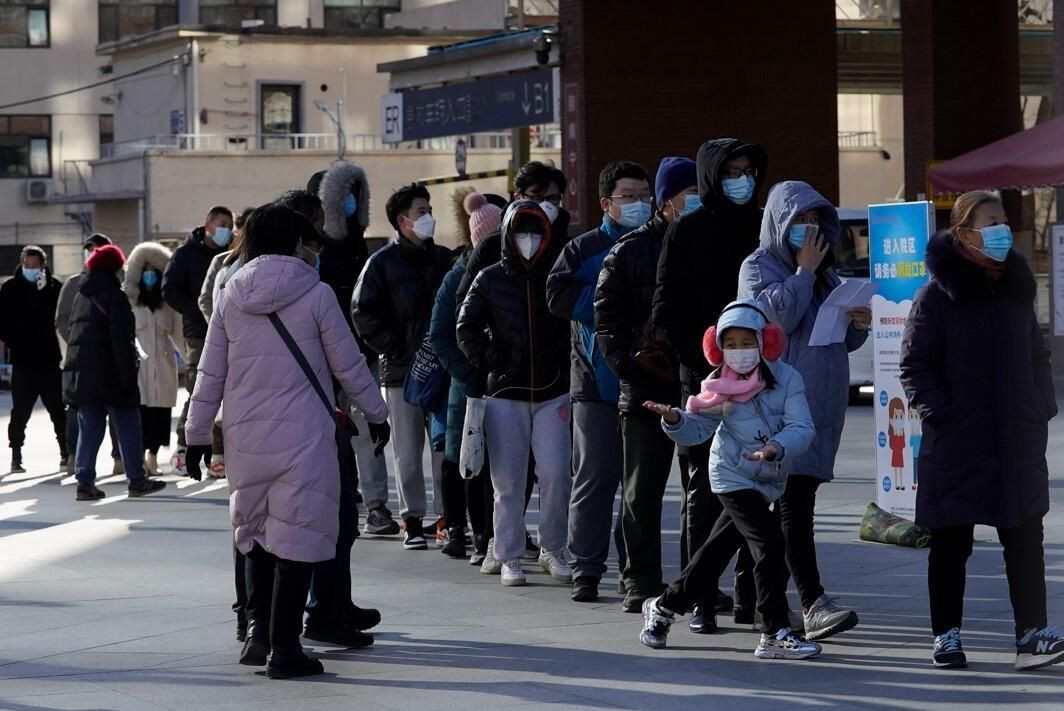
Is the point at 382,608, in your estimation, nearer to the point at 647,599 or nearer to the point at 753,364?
the point at 647,599

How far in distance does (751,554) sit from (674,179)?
74.1 inches

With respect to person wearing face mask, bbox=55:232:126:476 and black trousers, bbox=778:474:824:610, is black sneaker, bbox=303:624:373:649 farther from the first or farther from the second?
person wearing face mask, bbox=55:232:126:476

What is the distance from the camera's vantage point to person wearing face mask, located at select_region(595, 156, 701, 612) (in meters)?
8.70

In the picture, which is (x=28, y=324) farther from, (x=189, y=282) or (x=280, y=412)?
(x=280, y=412)

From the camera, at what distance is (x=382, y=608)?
9156 millimetres

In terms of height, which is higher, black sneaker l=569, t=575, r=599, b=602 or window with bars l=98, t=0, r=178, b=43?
window with bars l=98, t=0, r=178, b=43

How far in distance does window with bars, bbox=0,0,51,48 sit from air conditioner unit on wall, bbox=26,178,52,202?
4.02 metres

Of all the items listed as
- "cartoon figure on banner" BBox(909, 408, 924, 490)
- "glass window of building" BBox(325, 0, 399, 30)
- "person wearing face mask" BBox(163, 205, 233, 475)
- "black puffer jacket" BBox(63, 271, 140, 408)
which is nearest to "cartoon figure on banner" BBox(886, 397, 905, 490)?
"cartoon figure on banner" BBox(909, 408, 924, 490)

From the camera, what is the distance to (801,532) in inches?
318

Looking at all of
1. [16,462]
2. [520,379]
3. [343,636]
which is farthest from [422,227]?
[16,462]

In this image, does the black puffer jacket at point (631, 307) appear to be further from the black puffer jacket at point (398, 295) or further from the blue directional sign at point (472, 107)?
the blue directional sign at point (472, 107)

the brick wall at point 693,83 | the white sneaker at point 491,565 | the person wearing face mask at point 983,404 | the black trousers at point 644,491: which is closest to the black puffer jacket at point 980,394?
the person wearing face mask at point 983,404

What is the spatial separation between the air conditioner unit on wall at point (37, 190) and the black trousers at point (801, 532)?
161ft

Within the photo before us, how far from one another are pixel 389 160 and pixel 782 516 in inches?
1526
